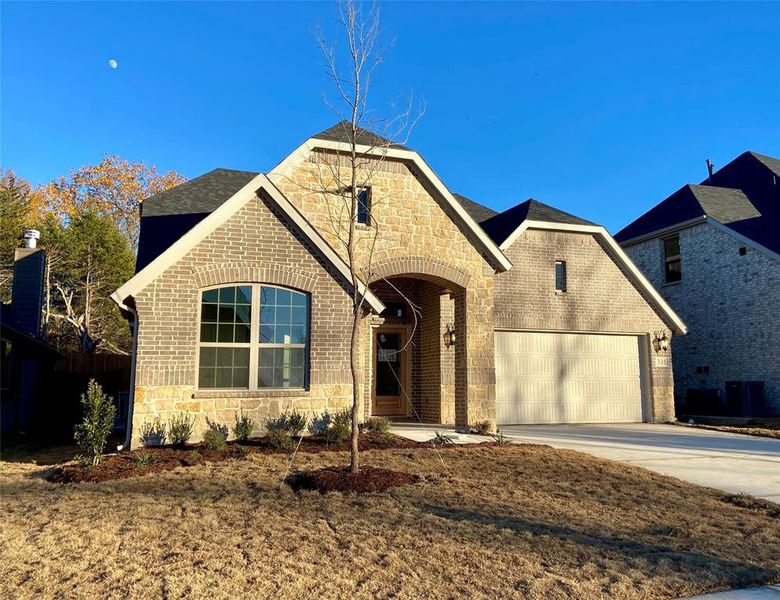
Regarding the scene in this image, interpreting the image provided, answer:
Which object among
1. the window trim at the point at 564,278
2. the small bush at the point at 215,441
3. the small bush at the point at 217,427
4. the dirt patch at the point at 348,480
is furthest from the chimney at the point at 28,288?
the window trim at the point at 564,278

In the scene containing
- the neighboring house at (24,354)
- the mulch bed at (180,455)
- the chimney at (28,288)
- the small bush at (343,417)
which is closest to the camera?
the mulch bed at (180,455)

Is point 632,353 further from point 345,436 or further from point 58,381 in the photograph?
point 58,381

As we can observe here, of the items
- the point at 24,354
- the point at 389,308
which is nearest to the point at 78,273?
the point at 24,354

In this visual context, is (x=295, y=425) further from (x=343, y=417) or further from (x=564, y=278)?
(x=564, y=278)

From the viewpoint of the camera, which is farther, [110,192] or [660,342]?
[110,192]

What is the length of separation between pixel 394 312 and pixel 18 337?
9.29 metres

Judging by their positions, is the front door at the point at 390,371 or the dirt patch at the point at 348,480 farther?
the front door at the point at 390,371

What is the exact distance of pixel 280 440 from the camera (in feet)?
31.9

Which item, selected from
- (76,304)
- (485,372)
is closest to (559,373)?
(485,372)

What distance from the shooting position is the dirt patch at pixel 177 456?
8008 millimetres

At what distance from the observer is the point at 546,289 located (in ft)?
56.7

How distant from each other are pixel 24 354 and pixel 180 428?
29.3ft

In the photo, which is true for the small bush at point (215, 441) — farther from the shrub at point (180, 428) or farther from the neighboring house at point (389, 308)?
the neighboring house at point (389, 308)

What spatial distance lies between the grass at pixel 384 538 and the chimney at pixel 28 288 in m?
11.2
